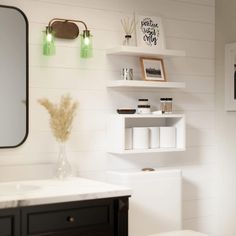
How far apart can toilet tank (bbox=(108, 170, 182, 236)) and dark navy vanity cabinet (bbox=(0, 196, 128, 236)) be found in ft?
1.92

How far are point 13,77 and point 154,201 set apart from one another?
132 centimetres

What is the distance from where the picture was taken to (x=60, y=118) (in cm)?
323

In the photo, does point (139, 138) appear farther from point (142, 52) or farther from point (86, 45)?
point (86, 45)

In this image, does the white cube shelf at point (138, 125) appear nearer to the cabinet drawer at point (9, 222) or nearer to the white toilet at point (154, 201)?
the white toilet at point (154, 201)

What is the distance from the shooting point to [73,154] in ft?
11.3

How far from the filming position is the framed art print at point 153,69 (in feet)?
12.2

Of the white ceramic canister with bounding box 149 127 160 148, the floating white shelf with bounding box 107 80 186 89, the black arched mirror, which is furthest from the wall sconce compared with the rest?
the white ceramic canister with bounding box 149 127 160 148

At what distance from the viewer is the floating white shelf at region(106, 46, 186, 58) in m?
3.49

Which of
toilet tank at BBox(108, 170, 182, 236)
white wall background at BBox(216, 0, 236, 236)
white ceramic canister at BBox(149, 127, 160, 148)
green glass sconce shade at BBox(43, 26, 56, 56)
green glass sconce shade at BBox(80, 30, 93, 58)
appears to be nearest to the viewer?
green glass sconce shade at BBox(43, 26, 56, 56)

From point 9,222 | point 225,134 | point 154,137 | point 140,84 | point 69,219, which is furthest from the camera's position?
point 225,134

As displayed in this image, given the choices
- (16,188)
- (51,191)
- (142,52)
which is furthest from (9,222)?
(142,52)

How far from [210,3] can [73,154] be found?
69.7 inches

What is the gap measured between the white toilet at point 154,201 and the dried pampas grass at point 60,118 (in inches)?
20.6

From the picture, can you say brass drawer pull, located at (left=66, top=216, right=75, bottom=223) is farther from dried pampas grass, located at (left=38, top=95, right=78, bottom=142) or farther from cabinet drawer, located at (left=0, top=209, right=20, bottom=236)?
dried pampas grass, located at (left=38, top=95, right=78, bottom=142)
